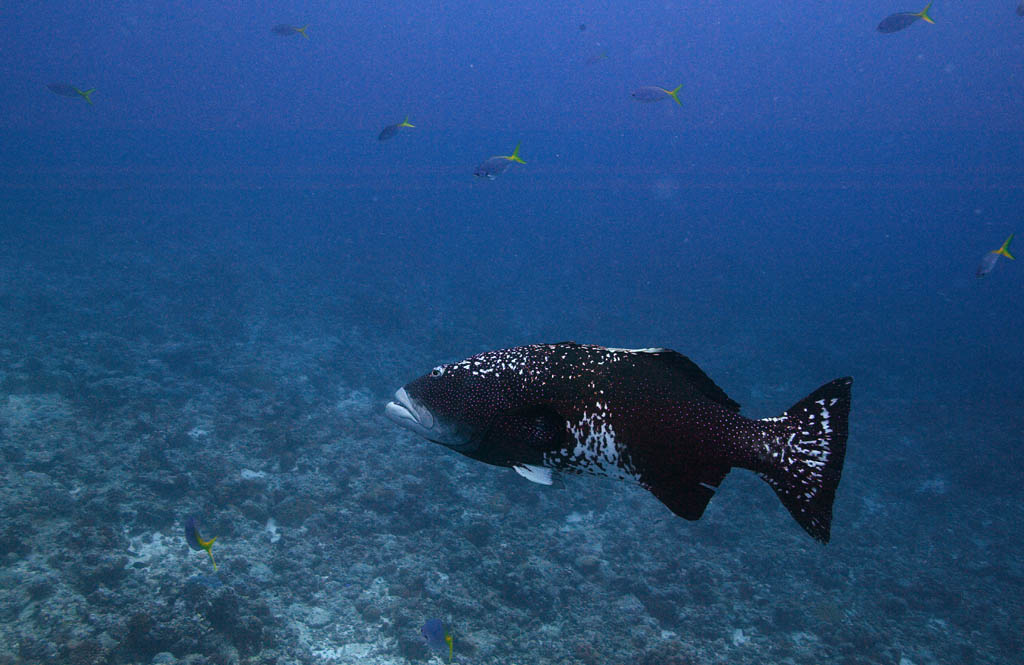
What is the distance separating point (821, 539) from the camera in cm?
203

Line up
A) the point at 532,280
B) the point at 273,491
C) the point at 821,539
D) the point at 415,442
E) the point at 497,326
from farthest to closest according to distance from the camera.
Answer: the point at 532,280 < the point at 497,326 < the point at 415,442 < the point at 273,491 < the point at 821,539

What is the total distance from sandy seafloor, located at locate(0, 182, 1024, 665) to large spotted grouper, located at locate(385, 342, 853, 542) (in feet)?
17.2

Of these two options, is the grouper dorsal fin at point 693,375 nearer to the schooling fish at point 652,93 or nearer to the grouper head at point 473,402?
the grouper head at point 473,402

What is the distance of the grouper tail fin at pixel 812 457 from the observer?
2141 millimetres

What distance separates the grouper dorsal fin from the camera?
240 cm

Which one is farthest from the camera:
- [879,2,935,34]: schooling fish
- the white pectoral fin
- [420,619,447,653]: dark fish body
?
[879,2,935,34]: schooling fish

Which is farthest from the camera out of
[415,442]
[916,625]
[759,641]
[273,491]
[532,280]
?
[532,280]

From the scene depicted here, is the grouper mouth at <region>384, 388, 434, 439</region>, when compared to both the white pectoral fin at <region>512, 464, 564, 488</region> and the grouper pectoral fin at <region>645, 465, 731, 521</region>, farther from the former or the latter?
the grouper pectoral fin at <region>645, 465, 731, 521</region>

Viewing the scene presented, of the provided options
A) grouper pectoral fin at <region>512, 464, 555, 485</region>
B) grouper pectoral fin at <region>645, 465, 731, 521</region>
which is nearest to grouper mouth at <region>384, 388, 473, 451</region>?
grouper pectoral fin at <region>512, 464, 555, 485</region>

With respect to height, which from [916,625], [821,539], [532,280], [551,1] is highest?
[551,1]

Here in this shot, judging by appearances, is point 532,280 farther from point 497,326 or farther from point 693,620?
point 693,620

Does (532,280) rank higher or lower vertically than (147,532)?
lower

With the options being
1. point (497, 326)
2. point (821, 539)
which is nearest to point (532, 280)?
point (497, 326)

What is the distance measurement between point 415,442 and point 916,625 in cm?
925
